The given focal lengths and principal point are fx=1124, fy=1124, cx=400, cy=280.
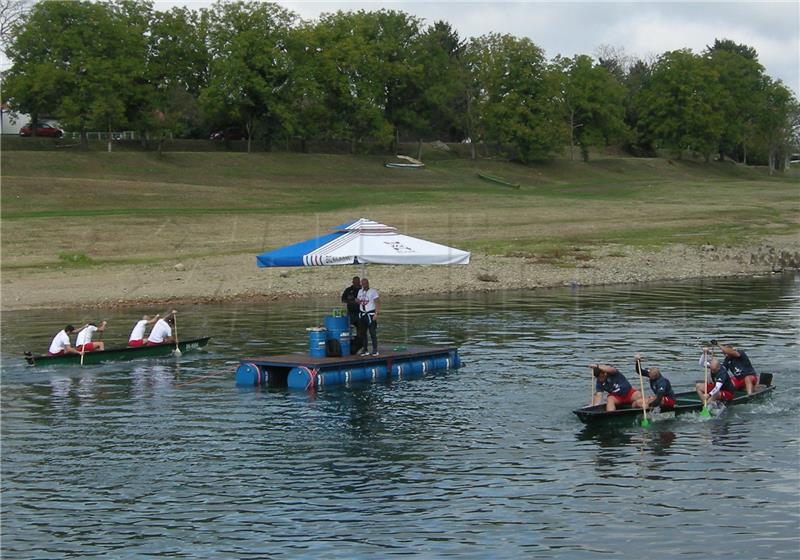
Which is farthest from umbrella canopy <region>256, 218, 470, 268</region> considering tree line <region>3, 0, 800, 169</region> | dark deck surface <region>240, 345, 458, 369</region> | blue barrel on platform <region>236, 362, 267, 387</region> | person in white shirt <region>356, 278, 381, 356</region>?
tree line <region>3, 0, 800, 169</region>

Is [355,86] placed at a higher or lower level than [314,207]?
higher

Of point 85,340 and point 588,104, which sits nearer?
point 85,340

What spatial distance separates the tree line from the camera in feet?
295

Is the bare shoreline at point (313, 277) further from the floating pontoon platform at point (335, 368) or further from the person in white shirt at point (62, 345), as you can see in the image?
the floating pontoon platform at point (335, 368)

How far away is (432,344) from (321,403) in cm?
852

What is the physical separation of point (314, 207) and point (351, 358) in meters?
43.0

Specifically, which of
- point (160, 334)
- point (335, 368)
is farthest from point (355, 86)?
point (335, 368)

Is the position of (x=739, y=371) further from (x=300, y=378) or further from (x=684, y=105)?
(x=684, y=105)

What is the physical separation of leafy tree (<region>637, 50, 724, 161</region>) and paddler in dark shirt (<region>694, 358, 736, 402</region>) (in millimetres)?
103070

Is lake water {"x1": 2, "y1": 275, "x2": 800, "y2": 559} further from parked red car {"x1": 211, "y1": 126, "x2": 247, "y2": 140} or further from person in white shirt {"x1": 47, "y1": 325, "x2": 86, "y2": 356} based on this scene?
parked red car {"x1": 211, "y1": 126, "x2": 247, "y2": 140}

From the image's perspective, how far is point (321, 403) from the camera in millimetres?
26922

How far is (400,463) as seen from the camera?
21141mm

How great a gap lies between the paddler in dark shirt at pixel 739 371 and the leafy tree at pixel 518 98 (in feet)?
274

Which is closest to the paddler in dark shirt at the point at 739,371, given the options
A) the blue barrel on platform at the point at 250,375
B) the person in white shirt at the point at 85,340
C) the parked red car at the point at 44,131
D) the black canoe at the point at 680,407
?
the black canoe at the point at 680,407
